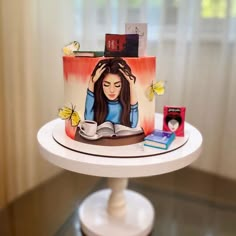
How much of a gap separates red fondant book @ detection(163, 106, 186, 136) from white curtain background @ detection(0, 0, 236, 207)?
0.37m

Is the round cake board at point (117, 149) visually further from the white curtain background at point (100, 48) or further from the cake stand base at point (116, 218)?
the white curtain background at point (100, 48)

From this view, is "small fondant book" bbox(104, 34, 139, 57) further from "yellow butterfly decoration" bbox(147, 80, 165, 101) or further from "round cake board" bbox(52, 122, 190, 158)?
"round cake board" bbox(52, 122, 190, 158)

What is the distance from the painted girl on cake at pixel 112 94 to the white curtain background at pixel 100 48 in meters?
0.49

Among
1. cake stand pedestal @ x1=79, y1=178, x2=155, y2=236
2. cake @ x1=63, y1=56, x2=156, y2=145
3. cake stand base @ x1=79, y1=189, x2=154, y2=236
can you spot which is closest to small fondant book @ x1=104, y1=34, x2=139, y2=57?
cake @ x1=63, y1=56, x2=156, y2=145

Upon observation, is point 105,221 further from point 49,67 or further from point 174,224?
point 49,67

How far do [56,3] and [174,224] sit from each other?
0.99m

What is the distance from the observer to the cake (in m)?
0.71

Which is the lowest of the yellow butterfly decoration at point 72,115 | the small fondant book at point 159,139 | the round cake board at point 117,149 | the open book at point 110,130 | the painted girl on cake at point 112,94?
the round cake board at point 117,149

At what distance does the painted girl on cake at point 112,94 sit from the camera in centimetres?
71

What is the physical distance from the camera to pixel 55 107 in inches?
52.2

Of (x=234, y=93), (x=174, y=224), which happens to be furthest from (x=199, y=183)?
(x=234, y=93)

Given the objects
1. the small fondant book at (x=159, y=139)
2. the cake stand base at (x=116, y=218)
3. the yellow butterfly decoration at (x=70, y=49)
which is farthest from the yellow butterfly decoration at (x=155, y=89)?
the cake stand base at (x=116, y=218)

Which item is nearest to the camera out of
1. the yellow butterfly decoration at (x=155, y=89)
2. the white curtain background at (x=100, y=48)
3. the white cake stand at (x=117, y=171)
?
the white cake stand at (x=117, y=171)

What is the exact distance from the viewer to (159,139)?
0.75 m
